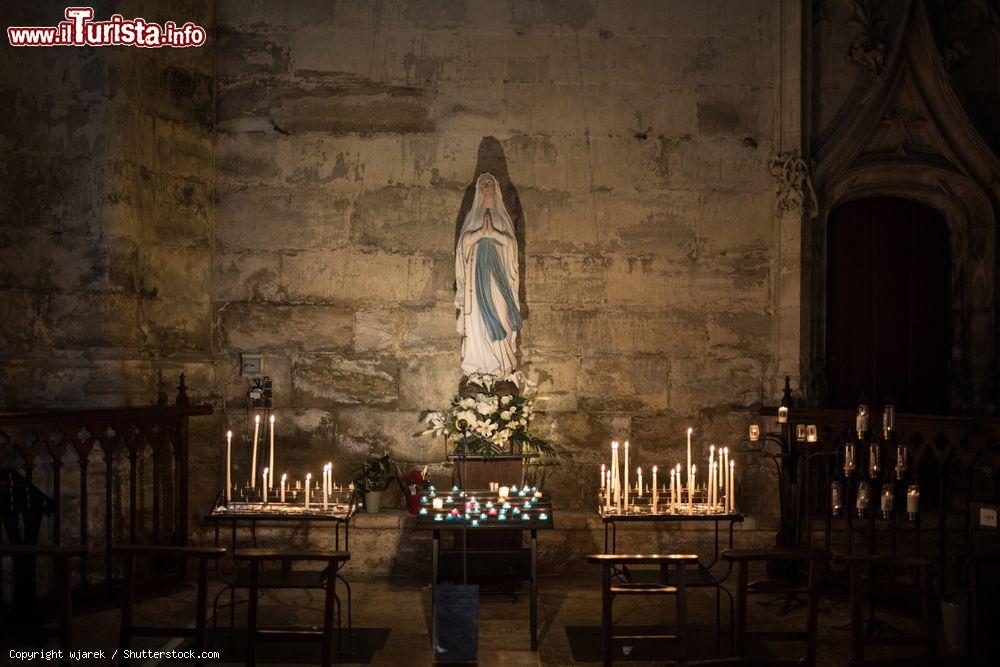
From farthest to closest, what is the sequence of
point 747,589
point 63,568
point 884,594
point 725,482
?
point 725,482 → point 884,594 → point 747,589 → point 63,568

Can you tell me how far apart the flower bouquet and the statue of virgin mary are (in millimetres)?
323

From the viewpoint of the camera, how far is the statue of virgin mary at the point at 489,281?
805 cm

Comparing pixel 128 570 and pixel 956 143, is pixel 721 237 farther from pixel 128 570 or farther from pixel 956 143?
pixel 128 570

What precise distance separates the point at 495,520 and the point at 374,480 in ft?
7.65

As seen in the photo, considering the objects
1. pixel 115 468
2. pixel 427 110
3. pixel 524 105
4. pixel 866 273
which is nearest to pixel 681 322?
pixel 866 273

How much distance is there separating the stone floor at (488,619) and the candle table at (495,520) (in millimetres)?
264

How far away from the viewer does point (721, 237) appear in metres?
8.59

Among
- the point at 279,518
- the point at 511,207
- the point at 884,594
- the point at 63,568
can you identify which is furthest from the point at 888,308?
the point at 63,568

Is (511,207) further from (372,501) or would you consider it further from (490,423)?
(372,501)

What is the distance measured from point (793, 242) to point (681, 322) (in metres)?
1.20

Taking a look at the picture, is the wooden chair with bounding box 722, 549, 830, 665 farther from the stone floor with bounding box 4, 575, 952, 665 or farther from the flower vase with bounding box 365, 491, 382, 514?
the flower vase with bounding box 365, 491, 382, 514

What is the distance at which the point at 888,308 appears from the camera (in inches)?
349

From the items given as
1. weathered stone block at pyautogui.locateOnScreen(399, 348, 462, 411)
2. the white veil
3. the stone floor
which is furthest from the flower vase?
the white veil

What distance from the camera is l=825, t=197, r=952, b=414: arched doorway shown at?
347 inches
